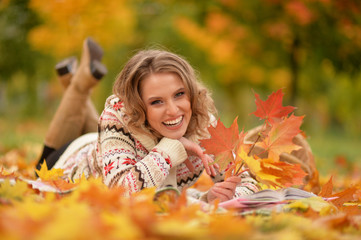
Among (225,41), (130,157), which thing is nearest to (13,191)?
(130,157)

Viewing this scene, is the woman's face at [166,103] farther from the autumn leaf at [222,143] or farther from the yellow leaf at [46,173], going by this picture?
the yellow leaf at [46,173]

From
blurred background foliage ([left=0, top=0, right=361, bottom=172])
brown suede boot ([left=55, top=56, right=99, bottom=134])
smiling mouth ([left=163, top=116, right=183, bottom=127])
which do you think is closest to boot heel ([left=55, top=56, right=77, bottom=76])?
brown suede boot ([left=55, top=56, right=99, bottom=134])

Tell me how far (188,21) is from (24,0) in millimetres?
4253

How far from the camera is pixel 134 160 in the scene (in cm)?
193

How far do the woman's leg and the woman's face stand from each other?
1229 millimetres

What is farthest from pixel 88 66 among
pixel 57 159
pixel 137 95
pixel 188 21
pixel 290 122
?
pixel 188 21

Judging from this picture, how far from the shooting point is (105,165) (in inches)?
74.9

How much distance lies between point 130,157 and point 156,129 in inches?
7.2

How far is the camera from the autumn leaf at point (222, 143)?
65.5 inches

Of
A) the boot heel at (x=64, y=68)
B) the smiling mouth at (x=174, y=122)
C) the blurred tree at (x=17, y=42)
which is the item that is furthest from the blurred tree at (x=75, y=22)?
the smiling mouth at (x=174, y=122)

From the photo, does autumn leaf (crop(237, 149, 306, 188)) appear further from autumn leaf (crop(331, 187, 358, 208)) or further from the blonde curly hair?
the blonde curly hair

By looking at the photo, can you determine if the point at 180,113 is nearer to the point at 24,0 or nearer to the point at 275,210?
the point at 275,210

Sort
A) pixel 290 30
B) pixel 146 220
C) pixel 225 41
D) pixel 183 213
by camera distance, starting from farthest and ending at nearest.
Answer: pixel 225 41 < pixel 290 30 < pixel 183 213 < pixel 146 220

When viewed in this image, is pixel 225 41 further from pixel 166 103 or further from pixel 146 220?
pixel 146 220
